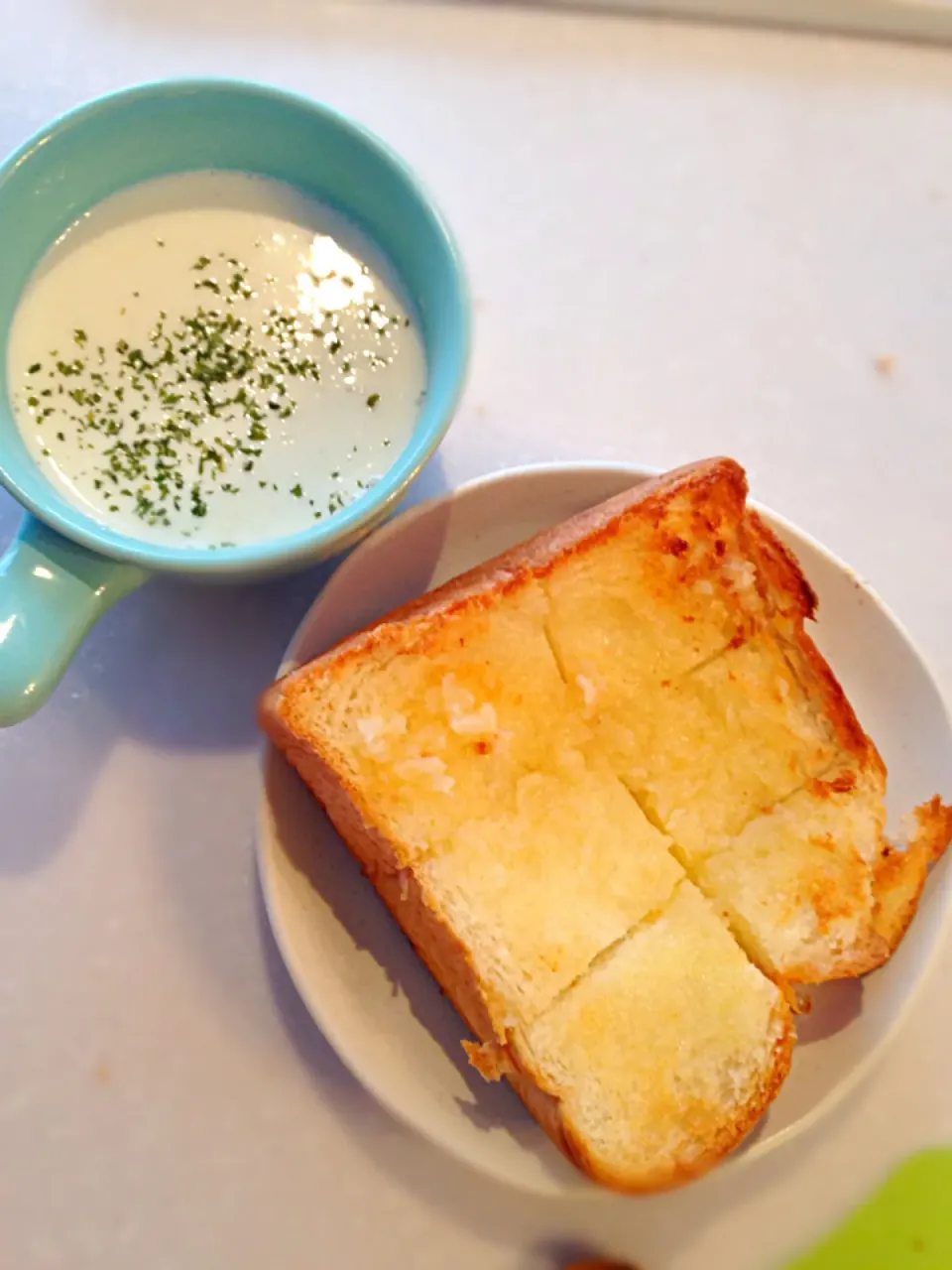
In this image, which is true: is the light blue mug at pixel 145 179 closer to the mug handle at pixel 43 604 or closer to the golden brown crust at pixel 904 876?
the mug handle at pixel 43 604

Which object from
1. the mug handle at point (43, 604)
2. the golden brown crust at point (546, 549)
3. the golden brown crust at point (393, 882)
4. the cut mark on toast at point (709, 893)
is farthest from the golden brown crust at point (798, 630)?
the mug handle at point (43, 604)

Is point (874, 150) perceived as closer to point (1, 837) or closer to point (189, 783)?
Answer: point (189, 783)

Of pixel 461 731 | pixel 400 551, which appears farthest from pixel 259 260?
pixel 461 731

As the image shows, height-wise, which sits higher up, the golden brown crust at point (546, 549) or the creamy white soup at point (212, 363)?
the creamy white soup at point (212, 363)

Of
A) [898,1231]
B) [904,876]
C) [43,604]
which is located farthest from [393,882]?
[898,1231]

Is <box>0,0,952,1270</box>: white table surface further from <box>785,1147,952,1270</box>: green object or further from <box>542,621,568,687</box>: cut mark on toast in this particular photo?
<box>542,621,568,687</box>: cut mark on toast

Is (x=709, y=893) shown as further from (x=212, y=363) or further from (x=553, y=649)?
(x=212, y=363)

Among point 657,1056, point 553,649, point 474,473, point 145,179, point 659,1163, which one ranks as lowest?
point 659,1163
